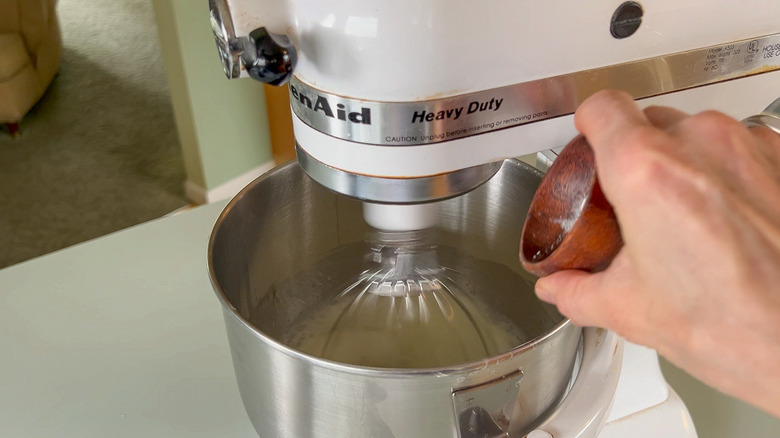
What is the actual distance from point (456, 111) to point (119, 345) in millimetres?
397

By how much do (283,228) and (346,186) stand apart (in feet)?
0.73

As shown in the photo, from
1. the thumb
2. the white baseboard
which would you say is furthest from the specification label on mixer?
the white baseboard

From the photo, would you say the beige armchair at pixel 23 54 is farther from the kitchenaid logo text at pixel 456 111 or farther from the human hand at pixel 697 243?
the human hand at pixel 697 243

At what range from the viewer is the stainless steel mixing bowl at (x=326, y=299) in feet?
1.45

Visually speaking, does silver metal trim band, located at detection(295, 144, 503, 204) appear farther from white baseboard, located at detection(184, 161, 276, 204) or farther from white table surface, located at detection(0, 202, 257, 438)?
white baseboard, located at detection(184, 161, 276, 204)

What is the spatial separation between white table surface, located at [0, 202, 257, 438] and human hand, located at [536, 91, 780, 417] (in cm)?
37

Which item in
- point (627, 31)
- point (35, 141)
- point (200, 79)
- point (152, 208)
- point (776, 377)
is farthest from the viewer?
point (35, 141)

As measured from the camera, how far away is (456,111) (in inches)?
17.3

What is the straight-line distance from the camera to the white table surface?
600 mm

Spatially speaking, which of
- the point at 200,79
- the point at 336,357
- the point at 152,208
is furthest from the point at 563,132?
the point at 152,208

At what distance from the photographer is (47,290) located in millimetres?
714

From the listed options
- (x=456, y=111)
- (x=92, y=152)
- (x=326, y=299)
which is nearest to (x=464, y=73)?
(x=456, y=111)

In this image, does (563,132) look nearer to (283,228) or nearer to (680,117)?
(680,117)

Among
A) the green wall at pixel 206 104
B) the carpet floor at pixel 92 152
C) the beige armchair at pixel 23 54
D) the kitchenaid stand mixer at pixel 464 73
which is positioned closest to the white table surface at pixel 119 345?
the kitchenaid stand mixer at pixel 464 73
